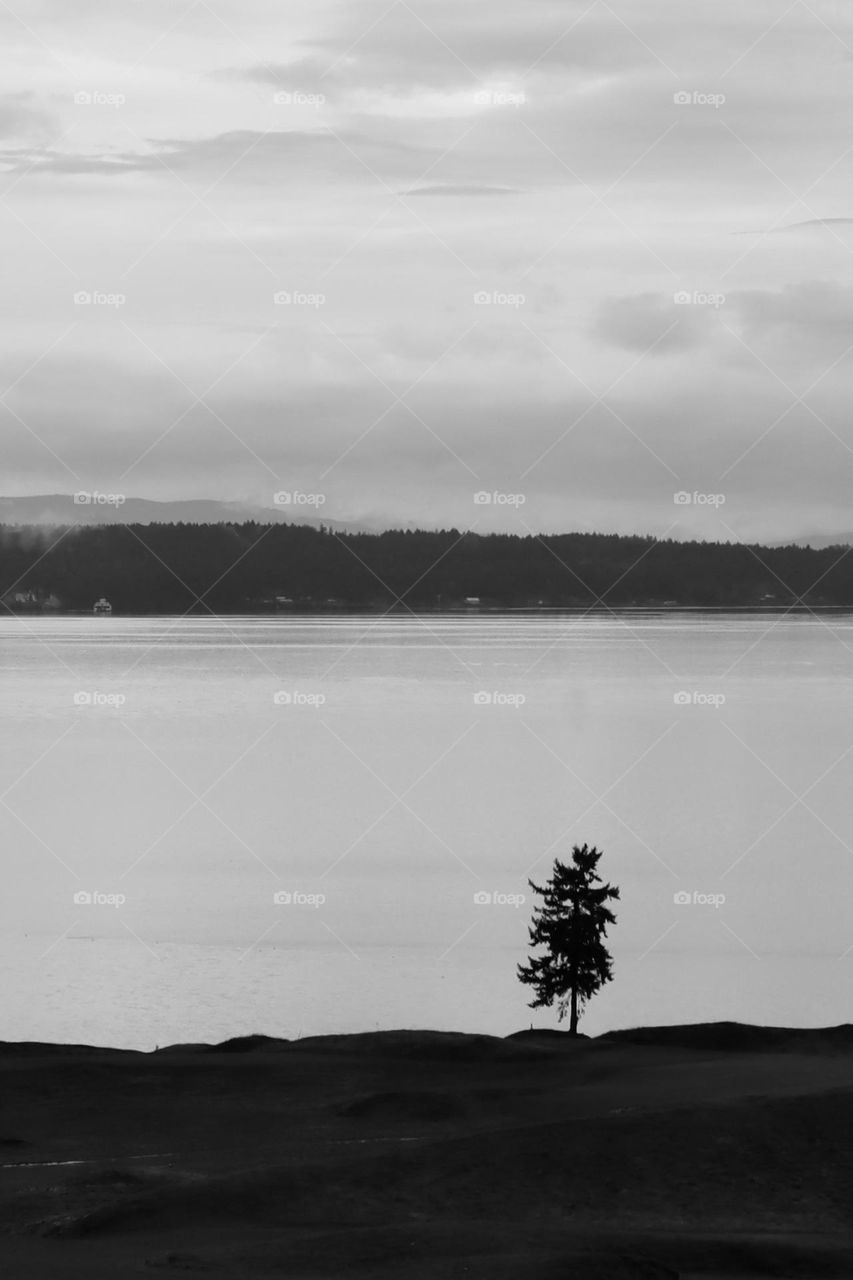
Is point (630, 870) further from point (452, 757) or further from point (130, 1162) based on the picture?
point (130, 1162)

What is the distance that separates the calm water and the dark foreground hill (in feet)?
43.7

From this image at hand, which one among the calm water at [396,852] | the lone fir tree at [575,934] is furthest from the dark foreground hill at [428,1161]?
the calm water at [396,852]

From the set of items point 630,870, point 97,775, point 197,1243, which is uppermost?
point 97,775

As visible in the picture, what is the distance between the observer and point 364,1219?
69.3 feet

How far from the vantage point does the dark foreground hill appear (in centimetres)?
1917

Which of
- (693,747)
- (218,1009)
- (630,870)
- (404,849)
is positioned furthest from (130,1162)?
(693,747)

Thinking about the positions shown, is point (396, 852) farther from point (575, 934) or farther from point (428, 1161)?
point (428, 1161)

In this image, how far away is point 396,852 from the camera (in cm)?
7462

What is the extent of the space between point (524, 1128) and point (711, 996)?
95.1 ft

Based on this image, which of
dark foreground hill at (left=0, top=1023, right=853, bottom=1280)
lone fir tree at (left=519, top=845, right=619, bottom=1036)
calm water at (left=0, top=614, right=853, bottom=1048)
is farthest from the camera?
calm water at (left=0, top=614, right=853, bottom=1048)

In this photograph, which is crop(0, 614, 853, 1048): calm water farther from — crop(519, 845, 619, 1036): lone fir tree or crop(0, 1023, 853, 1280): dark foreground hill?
crop(0, 1023, 853, 1280): dark foreground hill

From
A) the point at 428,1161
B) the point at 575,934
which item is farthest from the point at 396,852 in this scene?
the point at 428,1161

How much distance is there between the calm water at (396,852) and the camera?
50.6 metres

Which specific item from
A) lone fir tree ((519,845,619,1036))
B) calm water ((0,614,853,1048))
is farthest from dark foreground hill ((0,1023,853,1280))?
calm water ((0,614,853,1048))
